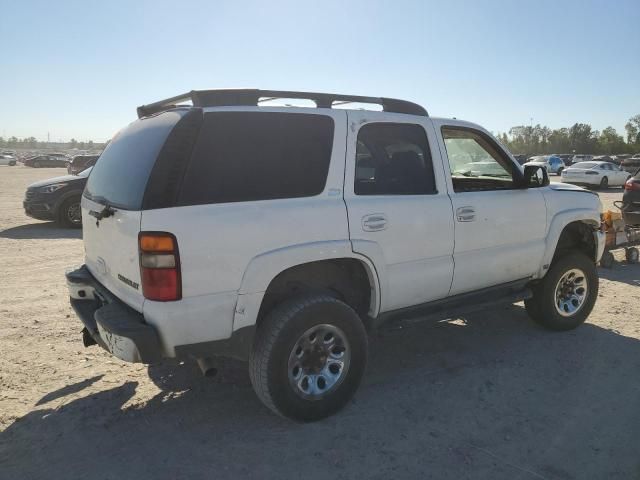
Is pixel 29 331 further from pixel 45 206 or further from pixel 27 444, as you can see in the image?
pixel 45 206

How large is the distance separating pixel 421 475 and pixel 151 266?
1.84 meters

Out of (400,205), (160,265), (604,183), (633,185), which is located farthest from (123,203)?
(604,183)

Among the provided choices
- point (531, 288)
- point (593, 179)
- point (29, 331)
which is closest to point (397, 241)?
point (531, 288)

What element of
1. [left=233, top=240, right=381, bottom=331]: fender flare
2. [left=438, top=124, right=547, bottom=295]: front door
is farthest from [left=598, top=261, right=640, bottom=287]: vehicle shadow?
[left=233, top=240, right=381, bottom=331]: fender flare

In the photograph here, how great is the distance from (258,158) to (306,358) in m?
1.30

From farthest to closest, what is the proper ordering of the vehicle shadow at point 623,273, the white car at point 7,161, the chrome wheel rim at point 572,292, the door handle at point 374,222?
the white car at point 7,161
the vehicle shadow at point 623,273
the chrome wheel rim at point 572,292
the door handle at point 374,222

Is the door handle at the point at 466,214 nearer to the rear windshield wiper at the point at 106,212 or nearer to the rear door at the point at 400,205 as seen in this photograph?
the rear door at the point at 400,205

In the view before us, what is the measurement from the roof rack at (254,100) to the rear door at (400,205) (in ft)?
0.38

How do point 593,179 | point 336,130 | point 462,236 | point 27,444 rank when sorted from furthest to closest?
1. point 593,179
2. point 462,236
3. point 336,130
4. point 27,444

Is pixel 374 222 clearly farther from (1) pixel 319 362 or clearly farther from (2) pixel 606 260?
(2) pixel 606 260

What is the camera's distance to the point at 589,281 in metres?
4.88

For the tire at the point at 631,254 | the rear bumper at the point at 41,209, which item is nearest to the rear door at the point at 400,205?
the tire at the point at 631,254

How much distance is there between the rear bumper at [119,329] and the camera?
264cm

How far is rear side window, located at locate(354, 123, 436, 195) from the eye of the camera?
3.43 m
